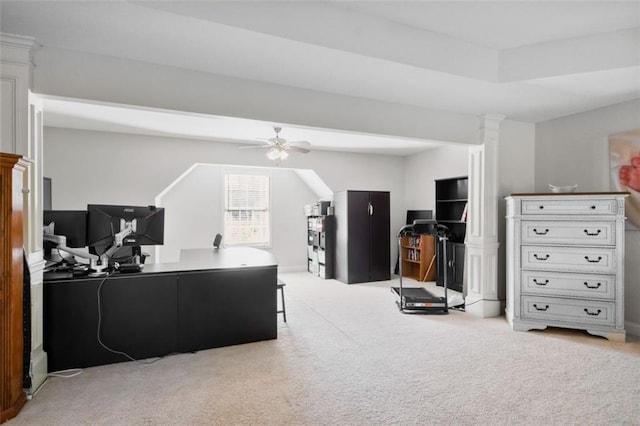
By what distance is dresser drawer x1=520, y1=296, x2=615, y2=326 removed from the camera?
3.35 metres

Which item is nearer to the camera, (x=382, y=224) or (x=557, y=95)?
(x=557, y=95)

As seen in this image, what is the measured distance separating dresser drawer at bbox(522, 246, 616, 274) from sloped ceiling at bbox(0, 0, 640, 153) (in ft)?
5.26

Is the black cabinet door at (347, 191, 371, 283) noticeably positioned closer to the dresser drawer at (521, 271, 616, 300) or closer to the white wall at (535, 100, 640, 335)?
the white wall at (535, 100, 640, 335)

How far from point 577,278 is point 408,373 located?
2.21 meters

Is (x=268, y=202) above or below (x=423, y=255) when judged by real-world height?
above

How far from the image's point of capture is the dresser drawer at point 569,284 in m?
3.35

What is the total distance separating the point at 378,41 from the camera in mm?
2557

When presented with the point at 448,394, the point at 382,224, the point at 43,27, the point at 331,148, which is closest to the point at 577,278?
the point at 448,394

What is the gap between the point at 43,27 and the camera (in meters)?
2.22

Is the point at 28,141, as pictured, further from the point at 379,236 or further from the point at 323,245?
the point at 379,236

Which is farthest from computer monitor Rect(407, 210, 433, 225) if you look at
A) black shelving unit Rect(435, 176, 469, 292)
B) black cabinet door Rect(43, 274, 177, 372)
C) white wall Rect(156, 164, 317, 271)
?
black cabinet door Rect(43, 274, 177, 372)

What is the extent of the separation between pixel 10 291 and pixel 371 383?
8.24 ft

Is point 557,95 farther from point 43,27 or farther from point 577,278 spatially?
point 43,27

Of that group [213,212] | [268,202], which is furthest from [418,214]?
[213,212]
